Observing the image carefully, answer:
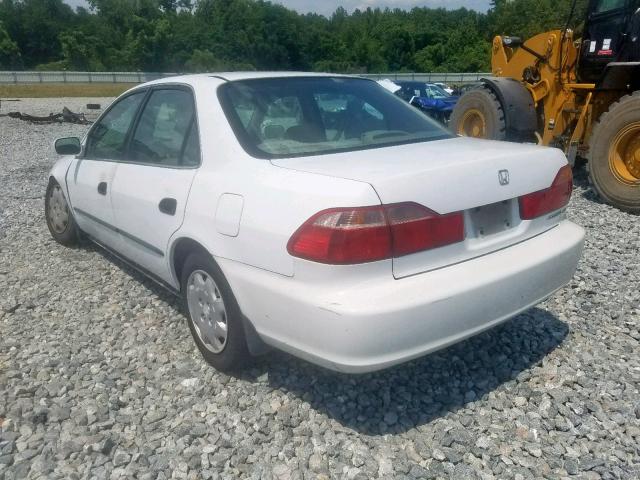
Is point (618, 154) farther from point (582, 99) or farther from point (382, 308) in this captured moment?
point (382, 308)

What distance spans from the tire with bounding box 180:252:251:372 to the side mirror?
1.94 meters

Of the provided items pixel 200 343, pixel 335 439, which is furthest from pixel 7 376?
pixel 335 439

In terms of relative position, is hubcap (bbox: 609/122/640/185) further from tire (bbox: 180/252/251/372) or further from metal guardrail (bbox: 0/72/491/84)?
metal guardrail (bbox: 0/72/491/84)

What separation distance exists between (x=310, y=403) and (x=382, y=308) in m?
0.89

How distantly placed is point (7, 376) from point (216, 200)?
1618mm

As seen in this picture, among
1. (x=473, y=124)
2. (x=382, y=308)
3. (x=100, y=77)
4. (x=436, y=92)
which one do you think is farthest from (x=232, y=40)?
(x=382, y=308)

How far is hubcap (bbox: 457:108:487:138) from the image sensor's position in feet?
28.2

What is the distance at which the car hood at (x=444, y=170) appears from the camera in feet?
8.05

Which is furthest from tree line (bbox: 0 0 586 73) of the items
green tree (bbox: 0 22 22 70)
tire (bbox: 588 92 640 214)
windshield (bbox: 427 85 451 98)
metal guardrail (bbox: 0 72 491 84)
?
tire (bbox: 588 92 640 214)

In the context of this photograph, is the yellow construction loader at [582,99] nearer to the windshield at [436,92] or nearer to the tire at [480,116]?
the tire at [480,116]

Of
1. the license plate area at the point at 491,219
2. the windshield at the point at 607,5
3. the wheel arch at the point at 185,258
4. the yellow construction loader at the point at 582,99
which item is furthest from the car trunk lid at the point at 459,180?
the windshield at the point at 607,5

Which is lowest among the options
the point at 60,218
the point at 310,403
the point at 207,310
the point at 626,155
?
the point at 310,403

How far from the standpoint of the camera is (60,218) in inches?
209

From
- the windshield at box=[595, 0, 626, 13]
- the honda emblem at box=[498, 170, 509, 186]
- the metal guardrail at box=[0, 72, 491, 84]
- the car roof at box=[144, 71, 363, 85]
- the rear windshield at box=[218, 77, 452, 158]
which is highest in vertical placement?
the windshield at box=[595, 0, 626, 13]
